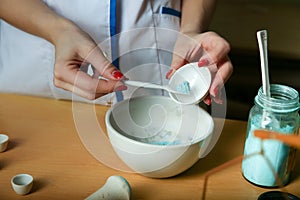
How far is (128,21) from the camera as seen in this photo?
90 cm

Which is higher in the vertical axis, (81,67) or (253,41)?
(81,67)

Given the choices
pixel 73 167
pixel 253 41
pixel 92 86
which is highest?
pixel 92 86

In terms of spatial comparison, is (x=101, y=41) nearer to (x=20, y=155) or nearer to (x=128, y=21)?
(x=128, y=21)

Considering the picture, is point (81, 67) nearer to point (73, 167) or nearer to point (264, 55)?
point (73, 167)

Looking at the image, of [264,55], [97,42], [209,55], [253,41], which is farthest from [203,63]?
[253,41]

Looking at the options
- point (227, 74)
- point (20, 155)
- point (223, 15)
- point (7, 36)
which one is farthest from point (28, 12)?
point (223, 15)

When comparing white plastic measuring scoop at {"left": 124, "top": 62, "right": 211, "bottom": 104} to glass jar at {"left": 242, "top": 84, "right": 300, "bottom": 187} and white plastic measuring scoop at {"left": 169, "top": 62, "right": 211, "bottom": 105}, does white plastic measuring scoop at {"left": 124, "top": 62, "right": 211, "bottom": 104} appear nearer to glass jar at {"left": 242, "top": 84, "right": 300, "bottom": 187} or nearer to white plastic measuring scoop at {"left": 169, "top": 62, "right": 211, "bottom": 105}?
white plastic measuring scoop at {"left": 169, "top": 62, "right": 211, "bottom": 105}

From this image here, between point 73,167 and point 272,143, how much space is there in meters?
0.31

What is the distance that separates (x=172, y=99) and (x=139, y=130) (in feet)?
0.26

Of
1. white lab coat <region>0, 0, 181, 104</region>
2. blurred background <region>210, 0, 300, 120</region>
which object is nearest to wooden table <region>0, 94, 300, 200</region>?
white lab coat <region>0, 0, 181, 104</region>

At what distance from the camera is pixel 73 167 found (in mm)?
712

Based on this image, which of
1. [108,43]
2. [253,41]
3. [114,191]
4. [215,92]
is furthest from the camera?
[253,41]

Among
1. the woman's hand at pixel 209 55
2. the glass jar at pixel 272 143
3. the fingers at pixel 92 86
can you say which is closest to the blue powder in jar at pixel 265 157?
the glass jar at pixel 272 143

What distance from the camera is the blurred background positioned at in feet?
5.28
